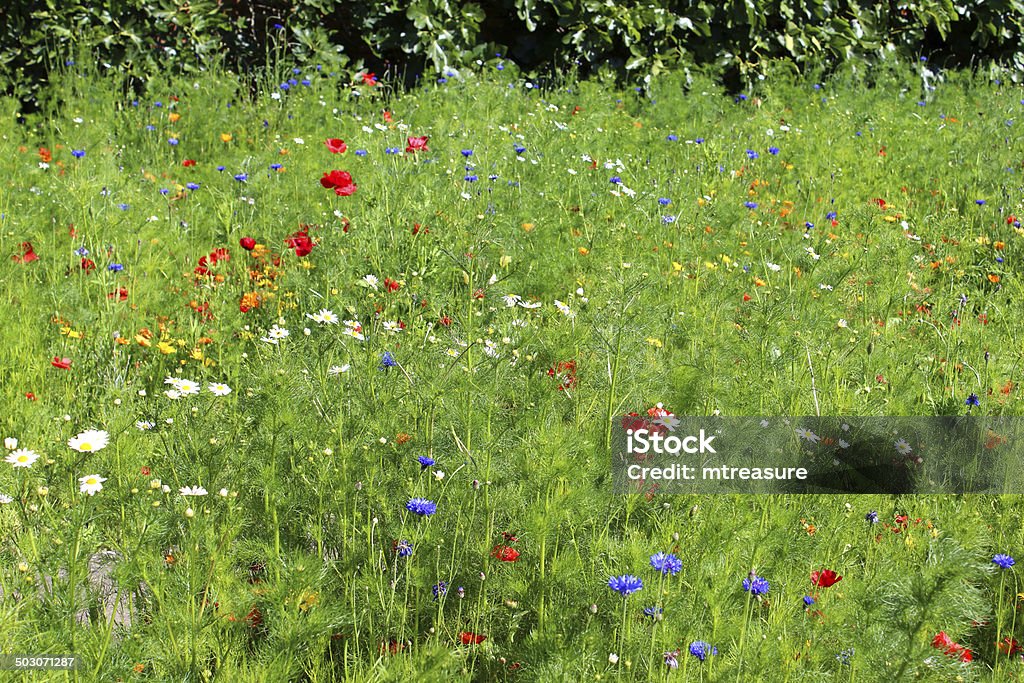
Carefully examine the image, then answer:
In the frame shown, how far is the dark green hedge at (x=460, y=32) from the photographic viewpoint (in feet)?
19.4

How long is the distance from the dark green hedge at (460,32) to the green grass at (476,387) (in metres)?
0.80

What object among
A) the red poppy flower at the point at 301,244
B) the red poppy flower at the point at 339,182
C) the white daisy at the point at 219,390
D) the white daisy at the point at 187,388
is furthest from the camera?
the red poppy flower at the point at 339,182

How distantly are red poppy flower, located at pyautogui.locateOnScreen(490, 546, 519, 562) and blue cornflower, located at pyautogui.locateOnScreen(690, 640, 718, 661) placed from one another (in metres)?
0.45

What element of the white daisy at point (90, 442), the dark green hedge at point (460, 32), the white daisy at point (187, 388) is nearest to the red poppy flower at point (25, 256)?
the white daisy at point (187, 388)

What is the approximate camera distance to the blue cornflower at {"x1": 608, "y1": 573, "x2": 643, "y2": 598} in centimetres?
167

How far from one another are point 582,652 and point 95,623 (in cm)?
99

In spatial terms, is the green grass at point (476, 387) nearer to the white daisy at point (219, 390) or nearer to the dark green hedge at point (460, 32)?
the white daisy at point (219, 390)

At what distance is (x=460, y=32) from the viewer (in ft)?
21.9

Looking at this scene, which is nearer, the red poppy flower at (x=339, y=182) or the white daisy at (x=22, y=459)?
the white daisy at (x=22, y=459)

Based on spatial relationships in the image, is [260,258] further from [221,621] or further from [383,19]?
[383,19]

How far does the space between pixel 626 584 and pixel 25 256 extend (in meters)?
2.75

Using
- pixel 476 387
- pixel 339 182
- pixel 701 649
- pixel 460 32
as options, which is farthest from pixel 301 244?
pixel 460 32

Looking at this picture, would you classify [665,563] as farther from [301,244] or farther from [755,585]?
[301,244]

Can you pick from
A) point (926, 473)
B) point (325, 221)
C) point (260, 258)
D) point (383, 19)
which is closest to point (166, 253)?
point (260, 258)
